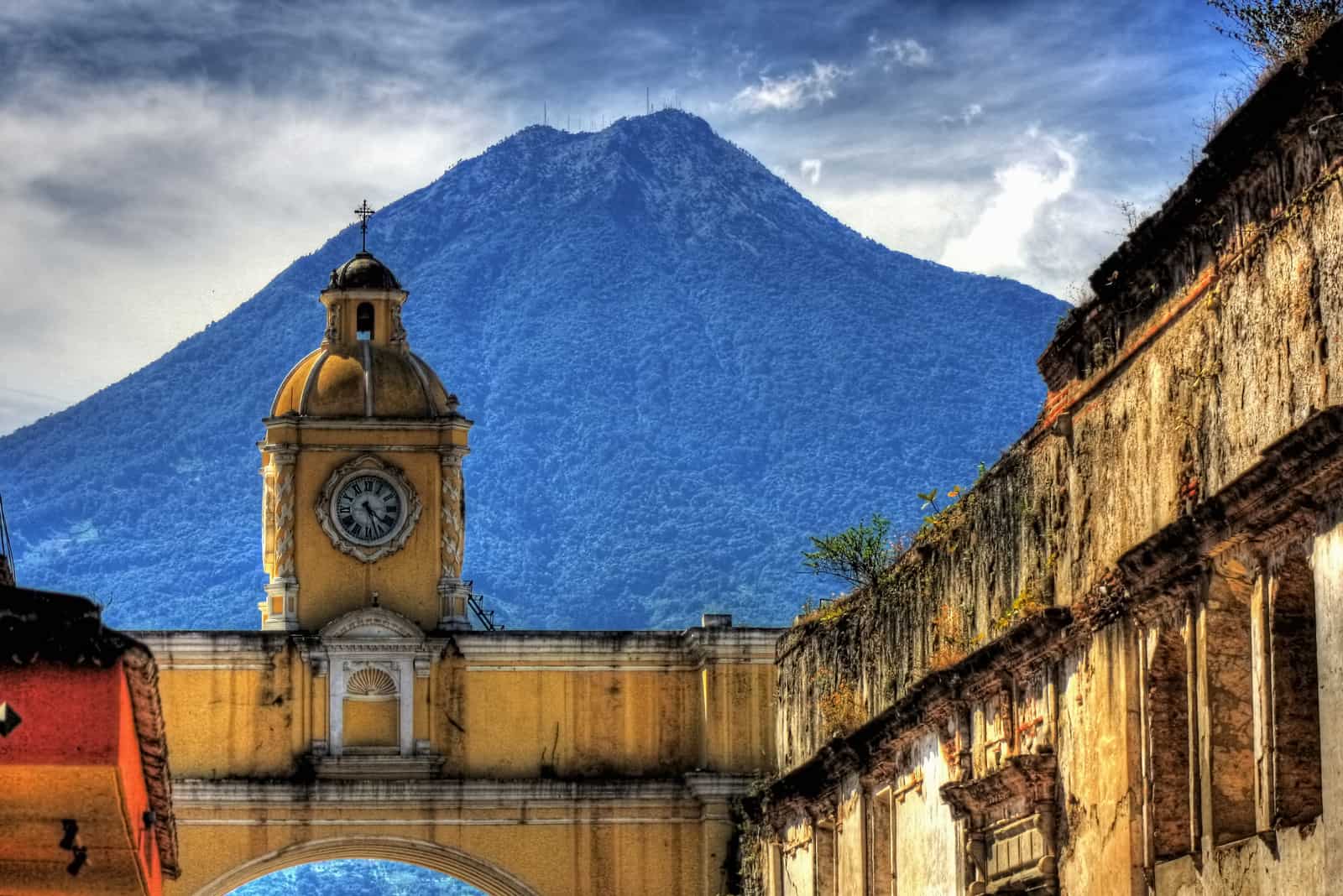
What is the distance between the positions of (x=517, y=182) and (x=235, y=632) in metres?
103

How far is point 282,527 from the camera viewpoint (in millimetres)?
39438

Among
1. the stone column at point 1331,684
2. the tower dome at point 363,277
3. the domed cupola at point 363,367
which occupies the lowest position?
the stone column at point 1331,684

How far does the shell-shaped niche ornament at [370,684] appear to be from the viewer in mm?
A: 38250

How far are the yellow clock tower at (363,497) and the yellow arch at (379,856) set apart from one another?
2.92 metres

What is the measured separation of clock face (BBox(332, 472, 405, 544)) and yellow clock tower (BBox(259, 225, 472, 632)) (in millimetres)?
11

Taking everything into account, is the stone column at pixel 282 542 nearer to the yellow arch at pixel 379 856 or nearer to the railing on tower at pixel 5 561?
the yellow arch at pixel 379 856

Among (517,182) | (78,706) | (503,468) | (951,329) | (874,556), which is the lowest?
(78,706)

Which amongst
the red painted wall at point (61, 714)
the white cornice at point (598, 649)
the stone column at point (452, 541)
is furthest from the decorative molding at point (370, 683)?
the red painted wall at point (61, 714)

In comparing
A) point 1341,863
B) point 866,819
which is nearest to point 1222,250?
point 1341,863

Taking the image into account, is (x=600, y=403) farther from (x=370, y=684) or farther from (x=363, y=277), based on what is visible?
(x=370, y=684)

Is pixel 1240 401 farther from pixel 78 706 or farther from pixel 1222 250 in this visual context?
pixel 78 706

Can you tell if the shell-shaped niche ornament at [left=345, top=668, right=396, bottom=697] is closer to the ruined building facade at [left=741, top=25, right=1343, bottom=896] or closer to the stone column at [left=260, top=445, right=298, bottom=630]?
the stone column at [left=260, top=445, right=298, bottom=630]

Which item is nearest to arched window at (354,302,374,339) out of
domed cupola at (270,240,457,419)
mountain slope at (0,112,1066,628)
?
domed cupola at (270,240,457,419)

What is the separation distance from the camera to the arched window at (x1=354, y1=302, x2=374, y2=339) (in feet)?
135
